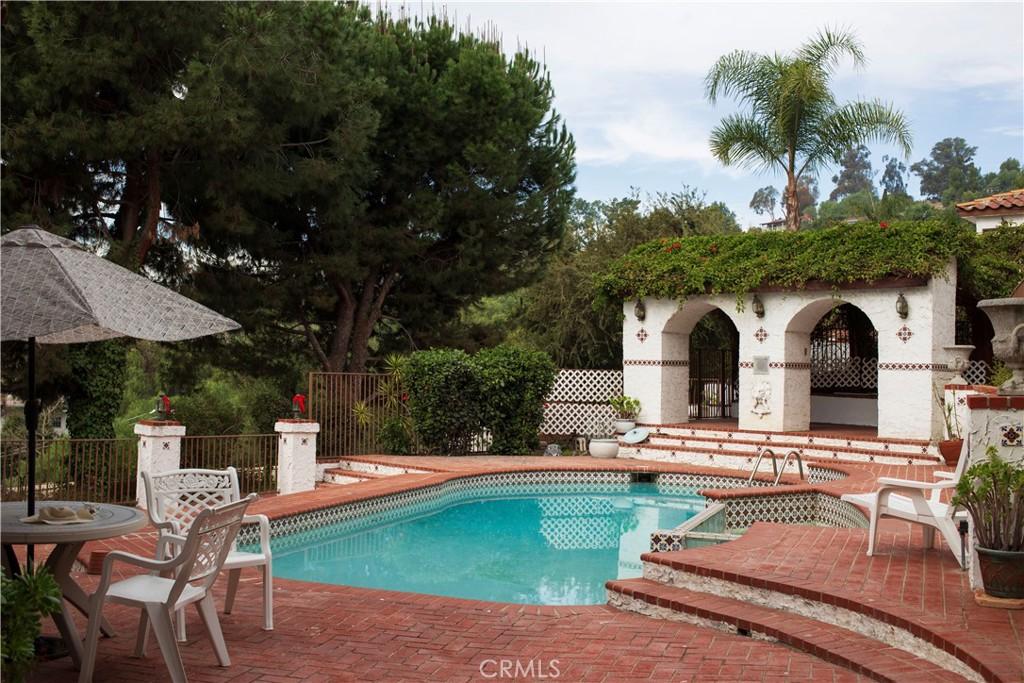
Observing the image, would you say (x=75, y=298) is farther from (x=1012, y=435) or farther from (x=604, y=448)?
(x=604, y=448)

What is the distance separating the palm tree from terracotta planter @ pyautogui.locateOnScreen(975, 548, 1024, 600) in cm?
1621

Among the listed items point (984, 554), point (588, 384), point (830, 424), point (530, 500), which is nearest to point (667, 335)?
point (588, 384)

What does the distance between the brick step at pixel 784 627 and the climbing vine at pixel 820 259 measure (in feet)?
35.0

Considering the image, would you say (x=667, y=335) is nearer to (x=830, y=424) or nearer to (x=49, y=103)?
(x=830, y=424)

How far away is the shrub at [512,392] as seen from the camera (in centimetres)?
1694

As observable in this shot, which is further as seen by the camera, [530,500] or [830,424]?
[830,424]

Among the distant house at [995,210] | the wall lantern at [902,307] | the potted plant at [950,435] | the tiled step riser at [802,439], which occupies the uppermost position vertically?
the distant house at [995,210]

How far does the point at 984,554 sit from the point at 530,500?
9054 mm

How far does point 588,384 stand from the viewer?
65.5ft

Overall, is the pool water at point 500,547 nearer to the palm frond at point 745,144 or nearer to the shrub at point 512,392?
the shrub at point 512,392

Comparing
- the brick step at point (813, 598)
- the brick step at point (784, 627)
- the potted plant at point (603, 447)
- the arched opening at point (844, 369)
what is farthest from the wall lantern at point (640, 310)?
the brick step at point (784, 627)

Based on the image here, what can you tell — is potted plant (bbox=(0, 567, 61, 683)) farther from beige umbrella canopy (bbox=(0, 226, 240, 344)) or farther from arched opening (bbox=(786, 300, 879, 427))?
arched opening (bbox=(786, 300, 879, 427))

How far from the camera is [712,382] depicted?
72.6ft

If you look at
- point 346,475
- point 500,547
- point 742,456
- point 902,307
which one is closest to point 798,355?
point 902,307
